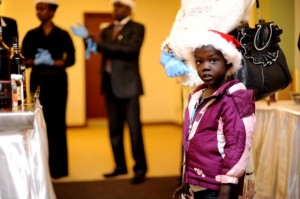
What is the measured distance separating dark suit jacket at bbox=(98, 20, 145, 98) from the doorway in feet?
10.3

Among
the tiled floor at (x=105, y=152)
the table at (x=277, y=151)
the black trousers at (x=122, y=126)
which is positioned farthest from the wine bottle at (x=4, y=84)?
the tiled floor at (x=105, y=152)

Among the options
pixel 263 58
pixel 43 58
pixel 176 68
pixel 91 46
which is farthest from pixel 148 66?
pixel 263 58

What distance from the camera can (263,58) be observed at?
1.63 metres

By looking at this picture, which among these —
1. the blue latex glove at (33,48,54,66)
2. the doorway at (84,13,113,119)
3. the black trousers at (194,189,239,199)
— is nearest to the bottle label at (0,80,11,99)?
the black trousers at (194,189,239,199)

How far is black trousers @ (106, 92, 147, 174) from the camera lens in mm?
3057

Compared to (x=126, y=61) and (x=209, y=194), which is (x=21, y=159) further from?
(x=126, y=61)

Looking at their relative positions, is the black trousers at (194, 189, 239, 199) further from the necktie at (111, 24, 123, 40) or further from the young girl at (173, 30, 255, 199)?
the necktie at (111, 24, 123, 40)

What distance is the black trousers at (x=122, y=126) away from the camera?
10.0 feet

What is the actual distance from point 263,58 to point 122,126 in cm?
178

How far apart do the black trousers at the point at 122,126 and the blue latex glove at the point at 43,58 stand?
53cm

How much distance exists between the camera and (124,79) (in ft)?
10.1

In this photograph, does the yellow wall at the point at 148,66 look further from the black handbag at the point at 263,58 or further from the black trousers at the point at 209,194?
the black trousers at the point at 209,194

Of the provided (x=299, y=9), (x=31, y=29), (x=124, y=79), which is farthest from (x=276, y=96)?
(x=31, y=29)

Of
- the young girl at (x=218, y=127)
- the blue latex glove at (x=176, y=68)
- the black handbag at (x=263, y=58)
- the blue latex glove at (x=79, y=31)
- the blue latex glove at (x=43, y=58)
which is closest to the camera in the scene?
the young girl at (x=218, y=127)
